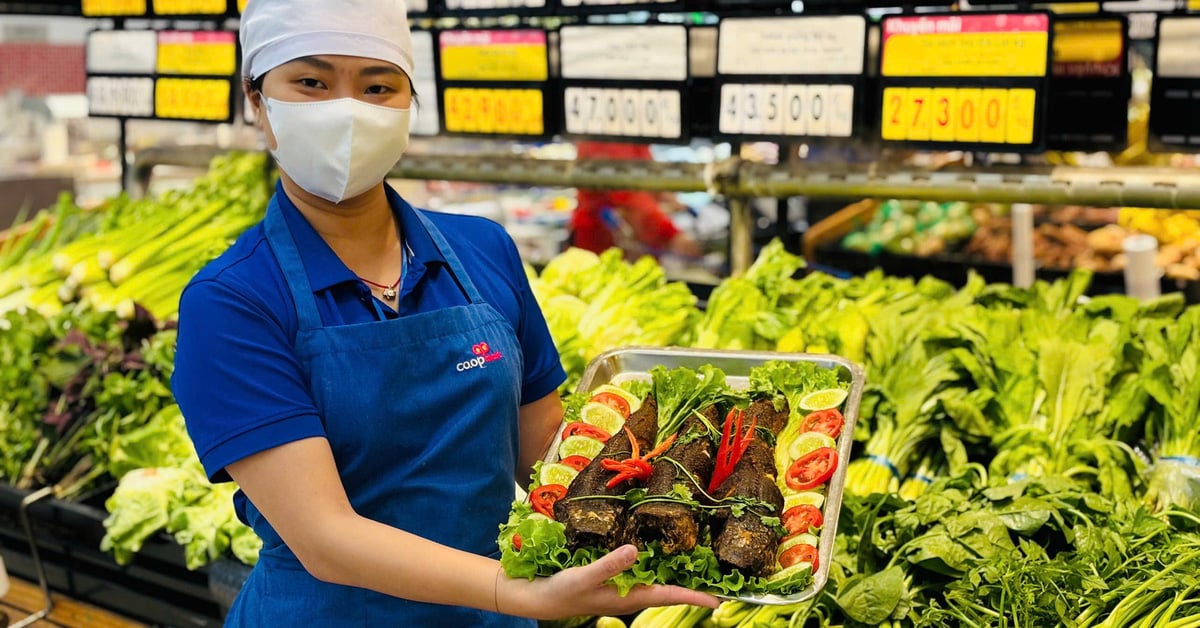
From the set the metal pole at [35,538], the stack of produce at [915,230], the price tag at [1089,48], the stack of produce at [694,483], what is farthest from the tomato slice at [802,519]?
the stack of produce at [915,230]

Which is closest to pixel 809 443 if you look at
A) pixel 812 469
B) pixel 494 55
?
pixel 812 469

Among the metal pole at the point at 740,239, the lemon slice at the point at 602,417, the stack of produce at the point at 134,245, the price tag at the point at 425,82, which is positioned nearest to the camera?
the lemon slice at the point at 602,417

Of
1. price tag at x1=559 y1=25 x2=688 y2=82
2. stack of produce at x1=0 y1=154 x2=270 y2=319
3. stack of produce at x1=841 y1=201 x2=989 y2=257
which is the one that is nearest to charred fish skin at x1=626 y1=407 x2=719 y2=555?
price tag at x1=559 y1=25 x2=688 y2=82

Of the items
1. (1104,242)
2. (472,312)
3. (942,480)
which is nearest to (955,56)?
(942,480)

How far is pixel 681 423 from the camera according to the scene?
226 centimetres

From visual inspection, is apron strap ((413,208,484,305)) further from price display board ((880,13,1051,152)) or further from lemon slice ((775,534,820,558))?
price display board ((880,13,1051,152))

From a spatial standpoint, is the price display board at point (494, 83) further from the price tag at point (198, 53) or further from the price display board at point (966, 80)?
the price display board at point (966, 80)

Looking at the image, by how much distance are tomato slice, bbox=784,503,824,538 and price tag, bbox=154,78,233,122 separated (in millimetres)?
3980

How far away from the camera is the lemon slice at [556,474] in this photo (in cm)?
203

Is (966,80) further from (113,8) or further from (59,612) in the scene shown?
(113,8)

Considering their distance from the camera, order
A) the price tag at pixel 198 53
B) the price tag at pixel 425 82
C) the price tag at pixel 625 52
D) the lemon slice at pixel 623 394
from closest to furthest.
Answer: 1. the lemon slice at pixel 623 394
2. the price tag at pixel 625 52
3. the price tag at pixel 425 82
4. the price tag at pixel 198 53

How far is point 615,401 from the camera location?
7.76ft

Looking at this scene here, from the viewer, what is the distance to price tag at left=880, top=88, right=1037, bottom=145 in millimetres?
3283

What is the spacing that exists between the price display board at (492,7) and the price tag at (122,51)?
1603mm
